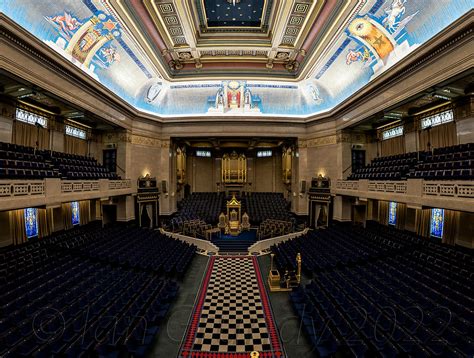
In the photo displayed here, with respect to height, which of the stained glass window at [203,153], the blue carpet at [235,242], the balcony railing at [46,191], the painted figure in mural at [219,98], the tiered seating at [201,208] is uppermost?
the painted figure in mural at [219,98]

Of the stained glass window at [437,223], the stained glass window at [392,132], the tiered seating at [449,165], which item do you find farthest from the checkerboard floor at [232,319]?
the stained glass window at [392,132]

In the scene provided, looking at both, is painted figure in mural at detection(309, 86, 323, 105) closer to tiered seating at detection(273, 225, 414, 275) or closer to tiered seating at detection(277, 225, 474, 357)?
tiered seating at detection(273, 225, 414, 275)

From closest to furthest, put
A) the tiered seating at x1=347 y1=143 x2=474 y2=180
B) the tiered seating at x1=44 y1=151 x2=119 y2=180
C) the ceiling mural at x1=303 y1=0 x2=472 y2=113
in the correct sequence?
the tiered seating at x1=347 y1=143 x2=474 y2=180
the ceiling mural at x1=303 y1=0 x2=472 y2=113
the tiered seating at x1=44 y1=151 x2=119 y2=180

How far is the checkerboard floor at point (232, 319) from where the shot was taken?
5484 mm

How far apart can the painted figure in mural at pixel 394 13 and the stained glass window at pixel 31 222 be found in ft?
58.4

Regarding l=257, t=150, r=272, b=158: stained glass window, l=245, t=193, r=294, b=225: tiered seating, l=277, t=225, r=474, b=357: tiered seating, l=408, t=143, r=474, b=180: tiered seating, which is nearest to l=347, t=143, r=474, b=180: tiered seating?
l=408, t=143, r=474, b=180: tiered seating

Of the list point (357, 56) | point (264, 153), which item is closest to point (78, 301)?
point (357, 56)

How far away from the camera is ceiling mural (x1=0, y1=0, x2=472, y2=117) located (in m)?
8.88

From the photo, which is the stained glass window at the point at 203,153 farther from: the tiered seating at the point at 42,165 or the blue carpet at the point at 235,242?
the blue carpet at the point at 235,242

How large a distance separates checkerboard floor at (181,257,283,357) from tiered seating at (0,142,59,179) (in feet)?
24.6

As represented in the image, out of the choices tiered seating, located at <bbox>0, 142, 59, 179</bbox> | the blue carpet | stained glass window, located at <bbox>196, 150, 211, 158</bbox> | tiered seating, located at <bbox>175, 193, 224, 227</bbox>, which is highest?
stained glass window, located at <bbox>196, 150, 211, 158</bbox>

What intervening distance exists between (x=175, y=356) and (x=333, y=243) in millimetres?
8283

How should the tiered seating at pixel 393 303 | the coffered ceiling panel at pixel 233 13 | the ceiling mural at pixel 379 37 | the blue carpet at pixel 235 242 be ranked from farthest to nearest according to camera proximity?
1. the blue carpet at pixel 235 242
2. the coffered ceiling panel at pixel 233 13
3. the ceiling mural at pixel 379 37
4. the tiered seating at pixel 393 303

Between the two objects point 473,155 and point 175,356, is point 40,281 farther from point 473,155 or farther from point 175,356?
point 473,155
